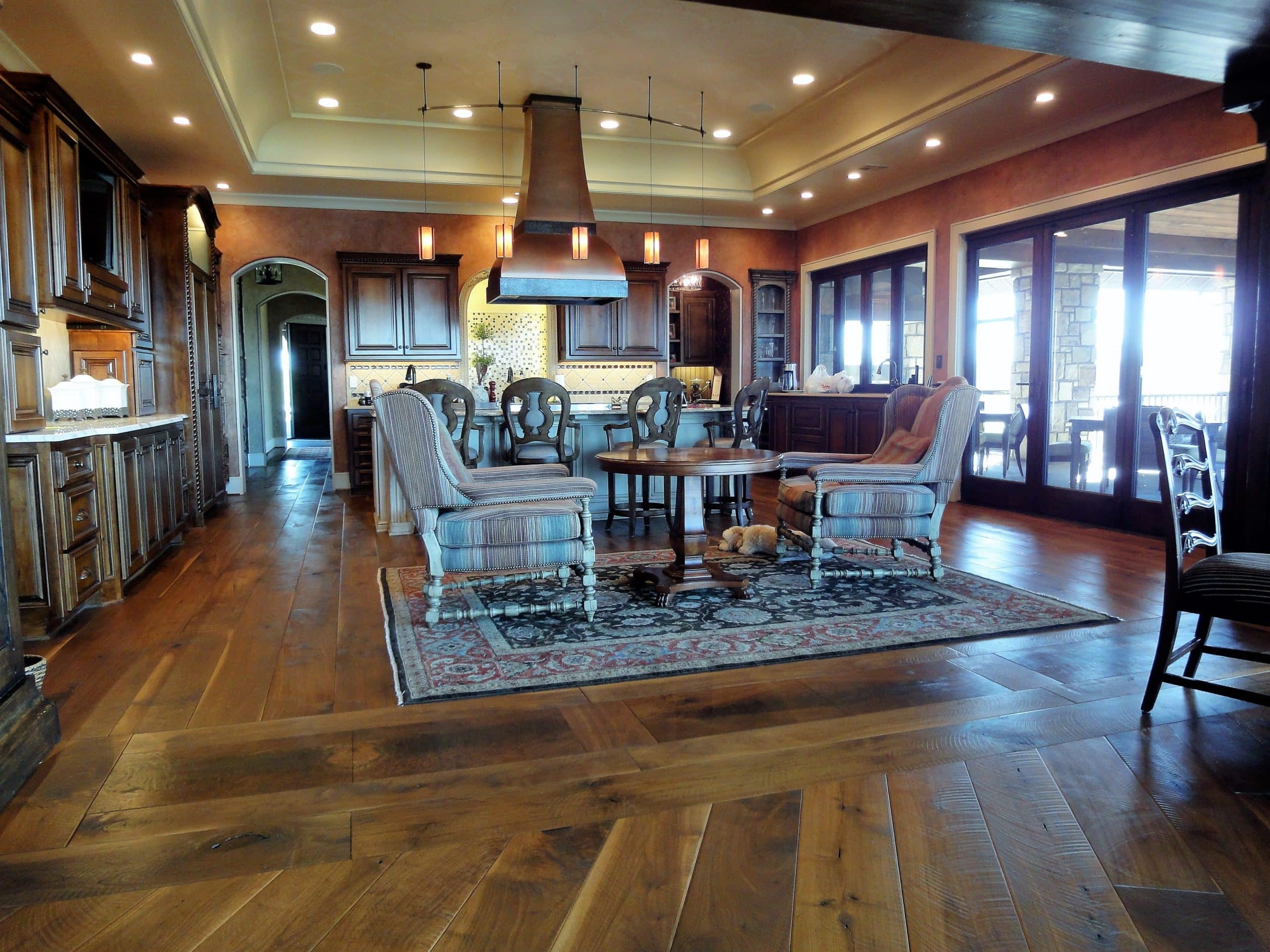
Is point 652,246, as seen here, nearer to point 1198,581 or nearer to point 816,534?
point 816,534

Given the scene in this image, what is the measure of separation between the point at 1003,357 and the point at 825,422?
79.7 inches

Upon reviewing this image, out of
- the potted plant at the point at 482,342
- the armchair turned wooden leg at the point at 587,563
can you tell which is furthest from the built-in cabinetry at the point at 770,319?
the armchair turned wooden leg at the point at 587,563

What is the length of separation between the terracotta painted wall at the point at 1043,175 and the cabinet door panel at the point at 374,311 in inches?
184

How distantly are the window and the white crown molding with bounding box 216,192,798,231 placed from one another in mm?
1013

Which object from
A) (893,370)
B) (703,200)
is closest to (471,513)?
(893,370)

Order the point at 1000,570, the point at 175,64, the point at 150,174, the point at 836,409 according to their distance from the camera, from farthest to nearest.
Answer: the point at 836,409 → the point at 150,174 → the point at 175,64 → the point at 1000,570

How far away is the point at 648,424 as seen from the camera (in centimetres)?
574

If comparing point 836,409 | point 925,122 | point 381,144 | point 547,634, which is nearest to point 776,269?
point 836,409

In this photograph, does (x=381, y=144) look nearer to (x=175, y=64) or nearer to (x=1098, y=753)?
(x=175, y=64)

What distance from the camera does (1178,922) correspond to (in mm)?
1458

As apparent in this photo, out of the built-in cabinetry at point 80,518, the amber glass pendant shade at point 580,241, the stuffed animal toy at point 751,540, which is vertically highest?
the amber glass pendant shade at point 580,241

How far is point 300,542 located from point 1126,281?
18.9ft

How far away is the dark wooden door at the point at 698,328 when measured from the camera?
1116cm

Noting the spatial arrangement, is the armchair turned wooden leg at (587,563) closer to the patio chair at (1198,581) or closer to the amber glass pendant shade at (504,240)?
the patio chair at (1198,581)
